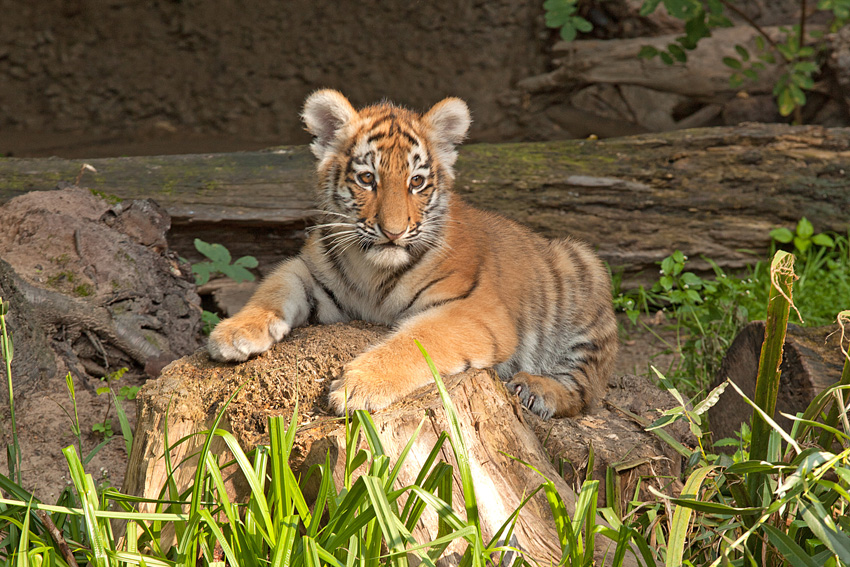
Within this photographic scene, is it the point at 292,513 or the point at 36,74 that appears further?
the point at 36,74

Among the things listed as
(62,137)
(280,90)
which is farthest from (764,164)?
(62,137)

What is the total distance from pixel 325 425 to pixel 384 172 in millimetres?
1121

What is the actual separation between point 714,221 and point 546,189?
4.12 feet

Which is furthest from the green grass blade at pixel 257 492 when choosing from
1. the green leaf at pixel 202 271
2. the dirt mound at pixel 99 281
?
the green leaf at pixel 202 271

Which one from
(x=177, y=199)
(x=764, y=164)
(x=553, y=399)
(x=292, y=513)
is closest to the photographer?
(x=292, y=513)

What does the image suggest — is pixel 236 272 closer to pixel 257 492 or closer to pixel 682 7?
pixel 257 492

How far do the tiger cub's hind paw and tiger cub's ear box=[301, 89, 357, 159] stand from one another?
4.15 feet

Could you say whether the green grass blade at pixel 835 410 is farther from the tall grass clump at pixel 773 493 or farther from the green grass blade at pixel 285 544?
the green grass blade at pixel 285 544

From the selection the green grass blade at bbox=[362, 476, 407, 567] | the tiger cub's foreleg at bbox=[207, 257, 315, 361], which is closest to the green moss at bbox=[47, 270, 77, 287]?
the tiger cub's foreleg at bbox=[207, 257, 315, 361]

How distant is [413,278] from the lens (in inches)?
119

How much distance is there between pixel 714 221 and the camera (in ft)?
17.8

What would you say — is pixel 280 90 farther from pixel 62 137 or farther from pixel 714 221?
pixel 714 221

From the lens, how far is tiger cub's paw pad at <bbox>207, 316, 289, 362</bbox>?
2500 mm

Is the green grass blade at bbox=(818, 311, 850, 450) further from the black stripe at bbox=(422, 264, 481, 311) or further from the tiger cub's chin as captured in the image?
the tiger cub's chin
